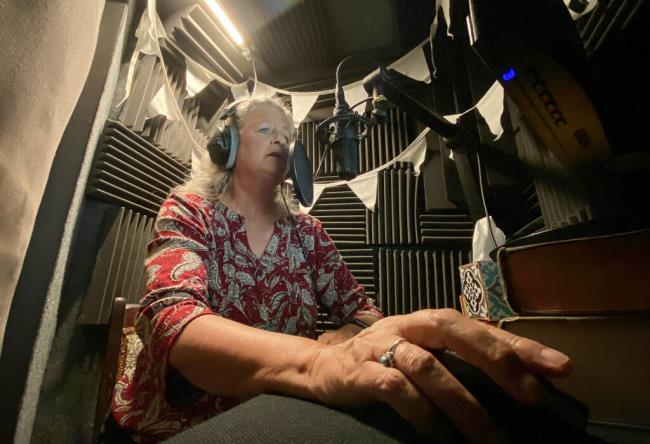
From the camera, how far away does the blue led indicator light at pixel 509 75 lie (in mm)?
828

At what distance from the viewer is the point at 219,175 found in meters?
1.37

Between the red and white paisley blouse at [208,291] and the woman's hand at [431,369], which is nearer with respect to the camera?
the woman's hand at [431,369]

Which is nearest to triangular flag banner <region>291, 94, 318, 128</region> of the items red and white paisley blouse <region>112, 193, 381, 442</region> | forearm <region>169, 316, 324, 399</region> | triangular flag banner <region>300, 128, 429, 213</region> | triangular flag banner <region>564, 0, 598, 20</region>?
triangular flag banner <region>300, 128, 429, 213</region>

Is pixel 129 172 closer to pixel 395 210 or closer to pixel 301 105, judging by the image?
pixel 301 105

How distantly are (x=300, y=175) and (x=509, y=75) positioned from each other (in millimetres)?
861

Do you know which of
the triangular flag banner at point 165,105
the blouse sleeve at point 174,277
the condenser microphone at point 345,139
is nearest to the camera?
the blouse sleeve at point 174,277

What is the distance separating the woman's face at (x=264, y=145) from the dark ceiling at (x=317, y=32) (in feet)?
6.34

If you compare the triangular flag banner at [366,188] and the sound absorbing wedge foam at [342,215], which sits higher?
the triangular flag banner at [366,188]

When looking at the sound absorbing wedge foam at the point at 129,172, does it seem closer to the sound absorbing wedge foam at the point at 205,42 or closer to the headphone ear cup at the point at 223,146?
the headphone ear cup at the point at 223,146

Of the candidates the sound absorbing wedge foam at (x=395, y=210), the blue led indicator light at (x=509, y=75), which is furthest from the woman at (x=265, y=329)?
the sound absorbing wedge foam at (x=395, y=210)

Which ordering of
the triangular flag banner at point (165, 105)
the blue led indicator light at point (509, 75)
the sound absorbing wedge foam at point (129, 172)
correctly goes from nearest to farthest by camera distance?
the blue led indicator light at point (509, 75) → the sound absorbing wedge foam at point (129, 172) → the triangular flag banner at point (165, 105)

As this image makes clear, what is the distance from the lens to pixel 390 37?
10.0 ft

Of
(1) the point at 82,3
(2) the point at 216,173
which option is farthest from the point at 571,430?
(2) the point at 216,173

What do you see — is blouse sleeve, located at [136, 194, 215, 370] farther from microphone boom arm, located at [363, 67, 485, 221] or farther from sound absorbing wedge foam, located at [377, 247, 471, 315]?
sound absorbing wedge foam, located at [377, 247, 471, 315]
